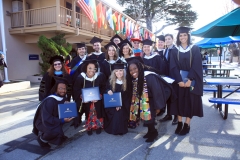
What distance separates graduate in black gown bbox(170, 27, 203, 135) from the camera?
136 inches

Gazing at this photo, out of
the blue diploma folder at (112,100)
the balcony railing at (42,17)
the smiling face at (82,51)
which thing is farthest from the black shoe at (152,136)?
the balcony railing at (42,17)

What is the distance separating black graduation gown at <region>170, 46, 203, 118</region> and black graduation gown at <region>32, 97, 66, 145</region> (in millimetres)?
2128

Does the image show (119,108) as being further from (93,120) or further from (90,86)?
(90,86)

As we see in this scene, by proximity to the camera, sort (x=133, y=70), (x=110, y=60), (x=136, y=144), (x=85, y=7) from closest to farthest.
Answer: (x=136, y=144) → (x=133, y=70) → (x=110, y=60) → (x=85, y=7)

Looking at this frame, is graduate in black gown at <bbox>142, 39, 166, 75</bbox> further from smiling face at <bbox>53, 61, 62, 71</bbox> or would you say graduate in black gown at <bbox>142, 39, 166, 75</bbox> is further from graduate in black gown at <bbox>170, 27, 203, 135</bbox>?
smiling face at <bbox>53, 61, 62, 71</bbox>

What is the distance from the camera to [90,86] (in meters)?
3.75

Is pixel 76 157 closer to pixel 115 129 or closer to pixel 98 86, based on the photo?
pixel 115 129

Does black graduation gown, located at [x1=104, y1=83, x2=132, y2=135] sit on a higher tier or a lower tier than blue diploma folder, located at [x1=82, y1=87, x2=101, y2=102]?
lower

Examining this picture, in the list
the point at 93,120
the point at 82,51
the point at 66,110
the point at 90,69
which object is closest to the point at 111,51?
the point at 90,69

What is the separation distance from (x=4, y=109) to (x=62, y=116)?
10.8ft

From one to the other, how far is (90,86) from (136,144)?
1382 mm

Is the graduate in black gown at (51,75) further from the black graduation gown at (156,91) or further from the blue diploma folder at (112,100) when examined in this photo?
the black graduation gown at (156,91)

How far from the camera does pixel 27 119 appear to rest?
4703 millimetres

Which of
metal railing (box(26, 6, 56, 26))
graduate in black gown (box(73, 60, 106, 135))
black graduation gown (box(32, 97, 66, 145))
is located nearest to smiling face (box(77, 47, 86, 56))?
graduate in black gown (box(73, 60, 106, 135))
